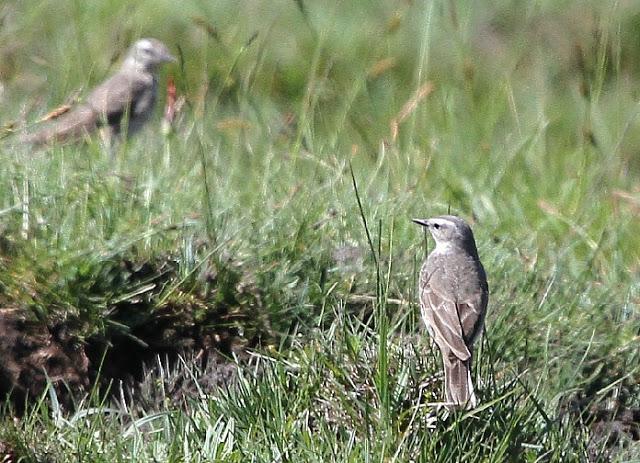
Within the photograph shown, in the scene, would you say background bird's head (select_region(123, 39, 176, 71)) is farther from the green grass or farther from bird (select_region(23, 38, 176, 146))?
the green grass

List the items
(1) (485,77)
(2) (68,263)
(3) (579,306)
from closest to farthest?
(2) (68,263)
(3) (579,306)
(1) (485,77)

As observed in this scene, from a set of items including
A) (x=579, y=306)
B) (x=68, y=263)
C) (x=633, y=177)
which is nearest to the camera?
(x=68, y=263)

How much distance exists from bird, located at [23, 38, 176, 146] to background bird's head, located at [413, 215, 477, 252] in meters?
2.06

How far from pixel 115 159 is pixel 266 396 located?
2.36m

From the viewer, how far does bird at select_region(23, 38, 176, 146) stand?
755 cm

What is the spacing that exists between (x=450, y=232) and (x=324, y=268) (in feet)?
1.91

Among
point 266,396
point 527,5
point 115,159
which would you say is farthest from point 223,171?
point 527,5

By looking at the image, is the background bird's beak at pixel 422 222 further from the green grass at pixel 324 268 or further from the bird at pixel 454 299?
the green grass at pixel 324 268

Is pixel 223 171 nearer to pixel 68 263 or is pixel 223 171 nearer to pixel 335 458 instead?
pixel 68 263

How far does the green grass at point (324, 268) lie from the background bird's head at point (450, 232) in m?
0.18

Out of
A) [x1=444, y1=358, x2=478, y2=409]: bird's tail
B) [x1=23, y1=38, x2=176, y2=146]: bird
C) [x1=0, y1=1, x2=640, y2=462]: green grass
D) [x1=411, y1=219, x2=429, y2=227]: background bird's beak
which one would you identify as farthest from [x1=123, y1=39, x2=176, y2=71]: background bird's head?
[x1=444, y1=358, x2=478, y2=409]: bird's tail

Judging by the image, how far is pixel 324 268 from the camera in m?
5.59

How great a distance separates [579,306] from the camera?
572 cm

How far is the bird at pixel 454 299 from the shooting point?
4443 millimetres
